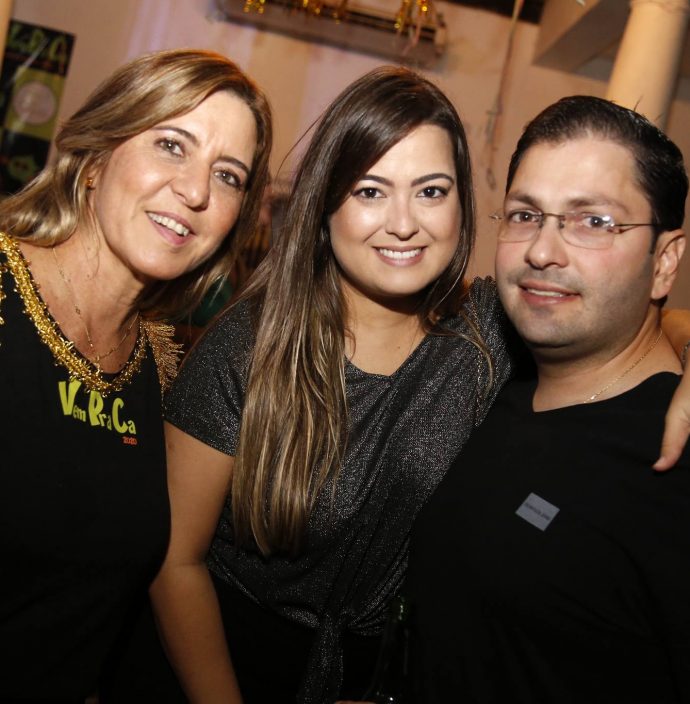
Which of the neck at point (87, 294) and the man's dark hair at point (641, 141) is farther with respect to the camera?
the neck at point (87, 294)

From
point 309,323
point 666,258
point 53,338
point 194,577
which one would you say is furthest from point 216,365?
point 666,258

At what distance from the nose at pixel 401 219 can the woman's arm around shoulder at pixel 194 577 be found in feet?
2.18

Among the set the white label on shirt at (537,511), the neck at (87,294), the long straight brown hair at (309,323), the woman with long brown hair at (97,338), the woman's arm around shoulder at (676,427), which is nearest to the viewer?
the woman's arm around shoulder at (676,427)

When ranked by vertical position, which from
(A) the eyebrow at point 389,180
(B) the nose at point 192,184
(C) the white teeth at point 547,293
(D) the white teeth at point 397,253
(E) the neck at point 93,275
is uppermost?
(A) the eyebrow at point 389,180

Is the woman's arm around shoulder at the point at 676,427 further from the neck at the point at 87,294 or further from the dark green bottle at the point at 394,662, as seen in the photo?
the neck at the point at 87,294

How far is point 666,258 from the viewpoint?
1.57 m

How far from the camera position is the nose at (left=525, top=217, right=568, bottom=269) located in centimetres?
154

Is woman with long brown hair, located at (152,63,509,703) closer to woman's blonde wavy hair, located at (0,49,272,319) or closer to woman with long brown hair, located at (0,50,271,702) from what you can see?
woman with long brown hair, located at (0,50,271,702)

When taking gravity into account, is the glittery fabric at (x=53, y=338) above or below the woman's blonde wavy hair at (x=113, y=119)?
below

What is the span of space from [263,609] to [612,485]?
97cm

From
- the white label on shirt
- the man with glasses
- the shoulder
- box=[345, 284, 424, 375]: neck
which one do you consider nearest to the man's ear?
the man with glasses

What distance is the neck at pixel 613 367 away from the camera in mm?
1545

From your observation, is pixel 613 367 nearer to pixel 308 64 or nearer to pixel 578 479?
pixel 578 479

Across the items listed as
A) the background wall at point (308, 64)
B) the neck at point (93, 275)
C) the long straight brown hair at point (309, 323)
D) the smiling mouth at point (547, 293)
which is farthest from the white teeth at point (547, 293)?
the background wall at point (308, 64)
